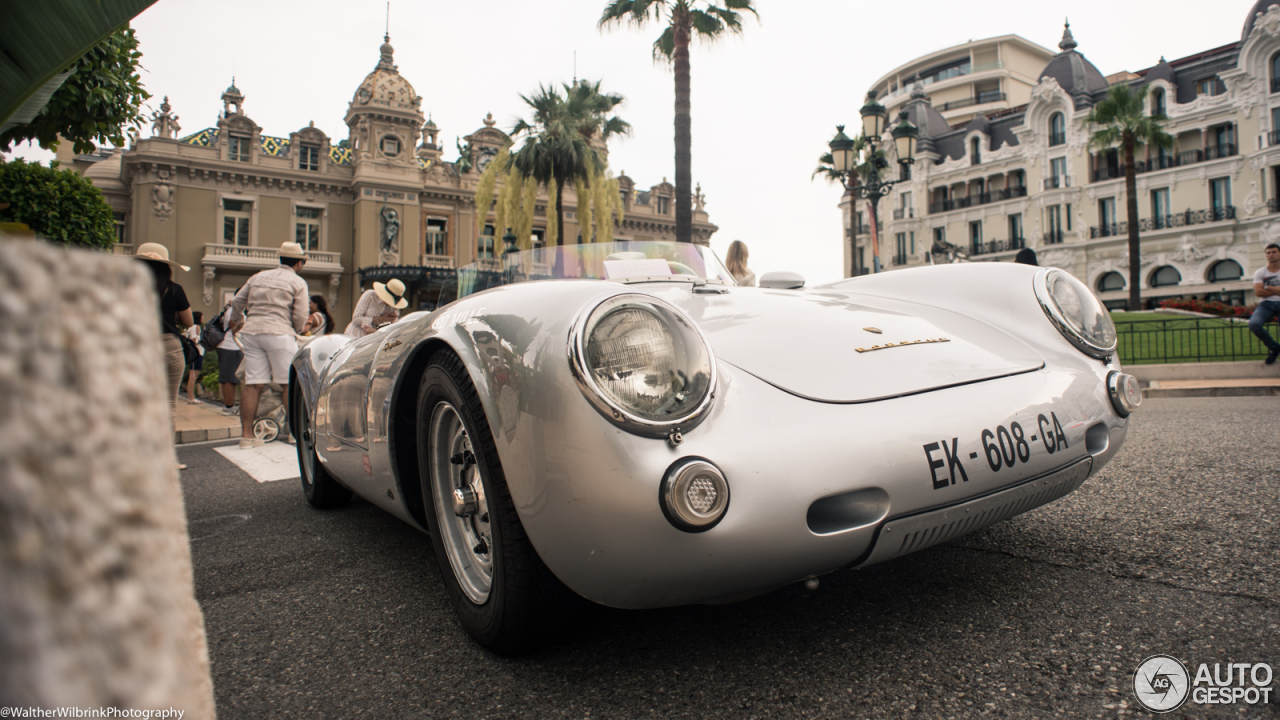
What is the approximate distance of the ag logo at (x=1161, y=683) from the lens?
132cm

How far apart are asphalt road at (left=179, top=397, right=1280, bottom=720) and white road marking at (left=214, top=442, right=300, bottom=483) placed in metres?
1.89

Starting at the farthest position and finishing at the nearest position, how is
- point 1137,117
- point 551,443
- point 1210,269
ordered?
point 1210,269 < point 1137,117 < point 551,443

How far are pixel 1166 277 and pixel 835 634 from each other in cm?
4350

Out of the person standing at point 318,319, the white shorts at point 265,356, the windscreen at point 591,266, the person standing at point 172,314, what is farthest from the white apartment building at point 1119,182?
the windscreen at point 591,266

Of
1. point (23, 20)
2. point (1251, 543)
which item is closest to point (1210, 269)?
point (1251, 543)

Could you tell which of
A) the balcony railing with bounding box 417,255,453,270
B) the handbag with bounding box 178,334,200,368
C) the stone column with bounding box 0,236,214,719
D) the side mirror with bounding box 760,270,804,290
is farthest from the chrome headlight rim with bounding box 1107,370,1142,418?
the balcony railing with bounding box 417,255,453,270

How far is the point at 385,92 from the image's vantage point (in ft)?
105

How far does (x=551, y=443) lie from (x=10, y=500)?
42.2 inches

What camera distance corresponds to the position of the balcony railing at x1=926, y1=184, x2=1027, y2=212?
138 ft

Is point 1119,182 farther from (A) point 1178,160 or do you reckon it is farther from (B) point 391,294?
(B) point 391,294

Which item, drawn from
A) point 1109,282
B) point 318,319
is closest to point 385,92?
Answer: point 318,319

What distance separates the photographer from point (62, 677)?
13.3 inches

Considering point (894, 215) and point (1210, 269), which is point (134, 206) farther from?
point (1210, 269)

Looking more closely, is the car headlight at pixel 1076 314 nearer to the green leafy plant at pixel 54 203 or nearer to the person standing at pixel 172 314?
the person standing at pixel 172 314
